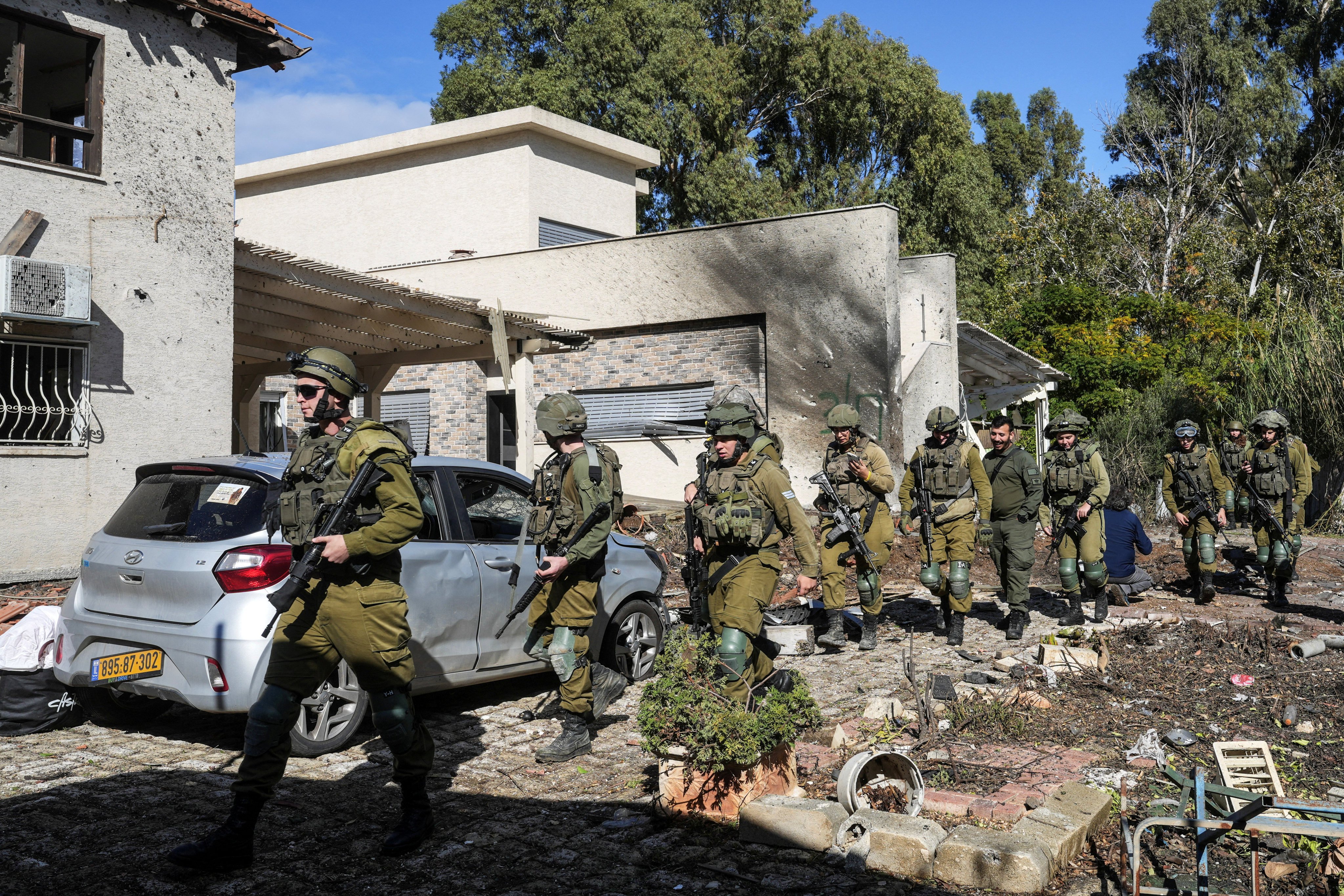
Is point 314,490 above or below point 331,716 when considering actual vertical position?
above

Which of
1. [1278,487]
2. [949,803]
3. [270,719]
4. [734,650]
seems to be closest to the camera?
[270,719]

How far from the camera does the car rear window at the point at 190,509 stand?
16.8ft

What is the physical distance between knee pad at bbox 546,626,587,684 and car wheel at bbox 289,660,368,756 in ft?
3.33

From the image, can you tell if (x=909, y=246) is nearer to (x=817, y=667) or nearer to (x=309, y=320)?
(x=309, y=320)

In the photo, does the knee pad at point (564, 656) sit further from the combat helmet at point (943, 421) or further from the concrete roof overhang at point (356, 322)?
the concrete roof overhang at point (356, 322)

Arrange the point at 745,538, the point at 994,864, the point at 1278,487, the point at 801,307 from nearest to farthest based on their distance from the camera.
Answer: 1. the point at 994,864
2. the point at 745,538
3. the point at 1278,487
4. the point at 801,307

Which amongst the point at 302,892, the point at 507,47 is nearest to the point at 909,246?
the point at 507,47

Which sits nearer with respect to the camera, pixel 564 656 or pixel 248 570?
pixel 248 570

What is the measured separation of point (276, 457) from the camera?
5578mm

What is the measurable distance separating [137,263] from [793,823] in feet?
25.5

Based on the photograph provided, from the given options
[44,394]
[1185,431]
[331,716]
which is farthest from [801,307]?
[331,716]

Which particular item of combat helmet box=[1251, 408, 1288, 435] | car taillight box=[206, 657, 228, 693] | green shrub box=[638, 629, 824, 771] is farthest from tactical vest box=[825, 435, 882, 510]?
car taillight box=[206, 657, 228, 693]

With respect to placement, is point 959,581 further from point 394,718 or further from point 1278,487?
point 394,718

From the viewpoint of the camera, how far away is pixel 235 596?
497 cm
